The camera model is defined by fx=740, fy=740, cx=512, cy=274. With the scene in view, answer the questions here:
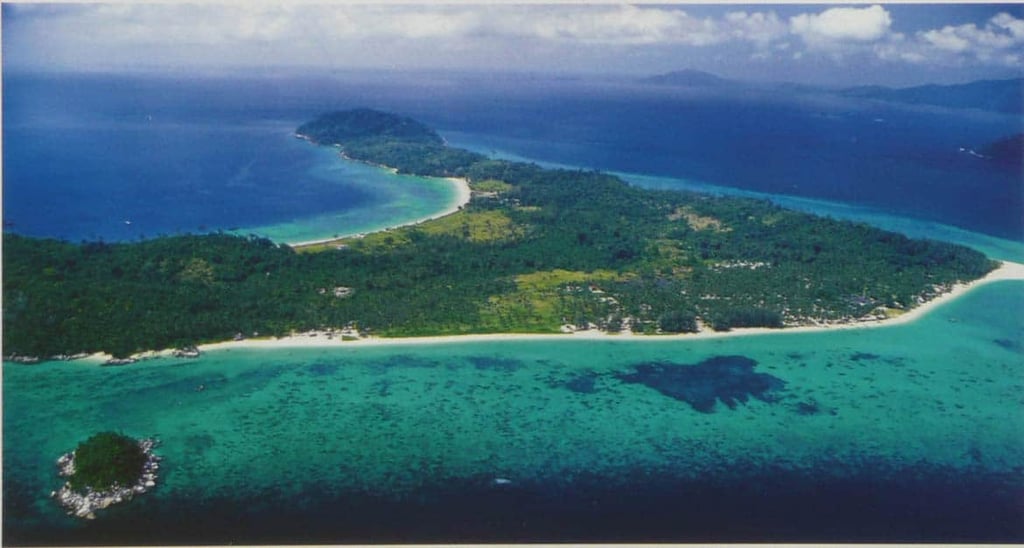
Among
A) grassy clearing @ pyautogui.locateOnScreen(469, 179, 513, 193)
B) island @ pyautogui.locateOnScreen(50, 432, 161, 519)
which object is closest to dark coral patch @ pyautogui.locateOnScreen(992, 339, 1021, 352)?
grassy clearing @ pyautogui.locateOnScreen(469, 179, 513, 193)

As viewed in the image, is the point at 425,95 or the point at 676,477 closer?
the point at 676,477

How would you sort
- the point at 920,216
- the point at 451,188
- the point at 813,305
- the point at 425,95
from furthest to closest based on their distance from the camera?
the point at 425,95
the point at 451,188
the point at 920,216
the point at 813,305

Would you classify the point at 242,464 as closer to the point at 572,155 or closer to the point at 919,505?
the point at 919,505

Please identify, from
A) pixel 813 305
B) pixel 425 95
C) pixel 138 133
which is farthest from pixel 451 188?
pixel 425 95

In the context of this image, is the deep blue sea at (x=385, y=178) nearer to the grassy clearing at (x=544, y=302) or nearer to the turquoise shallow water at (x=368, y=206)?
the turquoise shallow water at (x=368, y=206)

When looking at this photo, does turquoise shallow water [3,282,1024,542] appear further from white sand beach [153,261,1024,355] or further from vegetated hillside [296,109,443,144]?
vegetated hillside [296,109,443,144]
